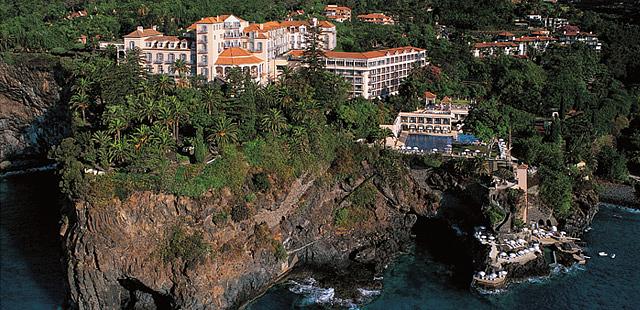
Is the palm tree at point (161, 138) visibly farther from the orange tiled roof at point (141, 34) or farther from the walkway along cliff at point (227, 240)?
the orange tiled roof at point (141, 34)

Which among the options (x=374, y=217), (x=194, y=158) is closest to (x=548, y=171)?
(x=374, y=217)

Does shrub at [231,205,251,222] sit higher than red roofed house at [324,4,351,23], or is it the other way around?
red roofed house at [324,4,351,23]

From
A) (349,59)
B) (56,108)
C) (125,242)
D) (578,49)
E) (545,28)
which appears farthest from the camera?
(545,28)

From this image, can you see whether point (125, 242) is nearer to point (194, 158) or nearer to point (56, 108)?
point (194, 158)

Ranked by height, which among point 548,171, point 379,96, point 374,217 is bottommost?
point 374,217

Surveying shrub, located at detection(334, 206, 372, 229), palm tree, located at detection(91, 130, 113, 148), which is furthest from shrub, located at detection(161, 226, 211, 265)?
shrub, located at detection(334, 206, 372, 229)

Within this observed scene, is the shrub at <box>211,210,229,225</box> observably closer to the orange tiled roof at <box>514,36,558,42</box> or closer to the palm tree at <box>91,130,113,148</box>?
the palm tree at <box>91,130,113,148</box>

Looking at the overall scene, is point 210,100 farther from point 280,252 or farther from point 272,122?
point 280,252
